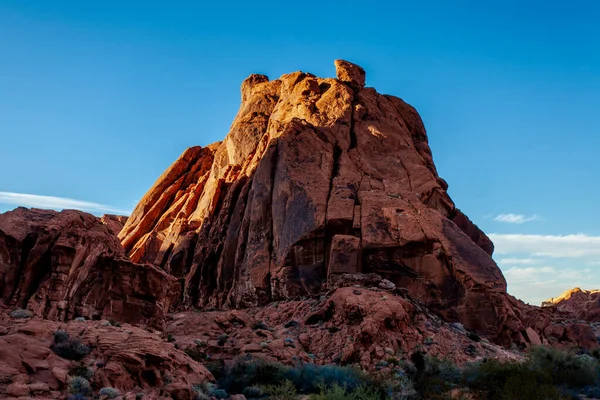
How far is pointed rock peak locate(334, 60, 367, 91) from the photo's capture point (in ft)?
180

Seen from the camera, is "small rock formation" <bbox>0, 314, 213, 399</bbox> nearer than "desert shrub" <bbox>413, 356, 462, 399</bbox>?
Yes

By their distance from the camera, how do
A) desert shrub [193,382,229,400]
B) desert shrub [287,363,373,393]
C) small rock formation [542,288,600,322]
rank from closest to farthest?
desert shrub [193,382,229,400] < desert shrub [287,363,373,393] < small rock formation [542,288,600,322]

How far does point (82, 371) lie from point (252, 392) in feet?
16.4

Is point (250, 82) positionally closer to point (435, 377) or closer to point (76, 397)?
point (435, 377)

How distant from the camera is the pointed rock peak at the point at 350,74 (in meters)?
54.8

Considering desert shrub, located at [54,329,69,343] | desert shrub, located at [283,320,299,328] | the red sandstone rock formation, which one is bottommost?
desert shrub, located at [283,320,299,328]

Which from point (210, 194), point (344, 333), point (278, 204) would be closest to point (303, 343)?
point (344, 333)

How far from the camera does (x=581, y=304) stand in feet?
219

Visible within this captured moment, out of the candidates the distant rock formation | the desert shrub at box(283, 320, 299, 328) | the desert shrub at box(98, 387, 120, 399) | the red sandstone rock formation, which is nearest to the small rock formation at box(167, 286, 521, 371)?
the desert shrub at box(283, 320, 299, 328)

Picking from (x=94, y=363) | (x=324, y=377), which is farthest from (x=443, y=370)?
(x=94, y=363)

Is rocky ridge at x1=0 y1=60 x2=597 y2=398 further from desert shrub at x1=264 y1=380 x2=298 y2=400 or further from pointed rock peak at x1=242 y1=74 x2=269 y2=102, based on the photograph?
desert shrub at x1=264 y1=380 x2=298 y2=400

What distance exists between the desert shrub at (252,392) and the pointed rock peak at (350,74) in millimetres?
43275

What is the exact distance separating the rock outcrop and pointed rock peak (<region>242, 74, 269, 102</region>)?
1.33 feet

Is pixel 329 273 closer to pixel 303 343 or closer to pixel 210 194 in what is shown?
pixel 303 343
